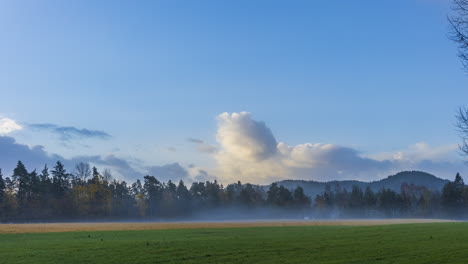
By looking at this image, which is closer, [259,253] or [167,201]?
[259,253]

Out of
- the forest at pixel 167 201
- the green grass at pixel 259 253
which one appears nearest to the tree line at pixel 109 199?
the forest at pixel 167 201

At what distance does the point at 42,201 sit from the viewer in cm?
14188

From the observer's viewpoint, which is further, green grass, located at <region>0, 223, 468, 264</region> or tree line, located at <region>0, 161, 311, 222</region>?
tree line, located at <region>0, 161, 311, 222</region>

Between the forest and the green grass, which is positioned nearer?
the green grass

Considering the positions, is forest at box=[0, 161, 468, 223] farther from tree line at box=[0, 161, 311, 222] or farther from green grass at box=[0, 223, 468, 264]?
green grass at box=[0, 223, 468, 264]

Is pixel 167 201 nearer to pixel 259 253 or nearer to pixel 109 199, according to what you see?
pixel 109 199

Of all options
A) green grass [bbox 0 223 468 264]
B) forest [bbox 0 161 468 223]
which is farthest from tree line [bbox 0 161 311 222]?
green grass [bbox 0 223 468 264]

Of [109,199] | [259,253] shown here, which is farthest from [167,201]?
[259,253]

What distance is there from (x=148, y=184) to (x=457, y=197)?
11608 centimetres

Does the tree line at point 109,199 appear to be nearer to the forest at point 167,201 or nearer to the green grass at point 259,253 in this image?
the forest at point 167,201

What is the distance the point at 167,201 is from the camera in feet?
581

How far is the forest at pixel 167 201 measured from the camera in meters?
141

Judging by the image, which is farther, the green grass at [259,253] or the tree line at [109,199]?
the tree line at [109,199]

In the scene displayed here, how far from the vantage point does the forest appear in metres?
141
